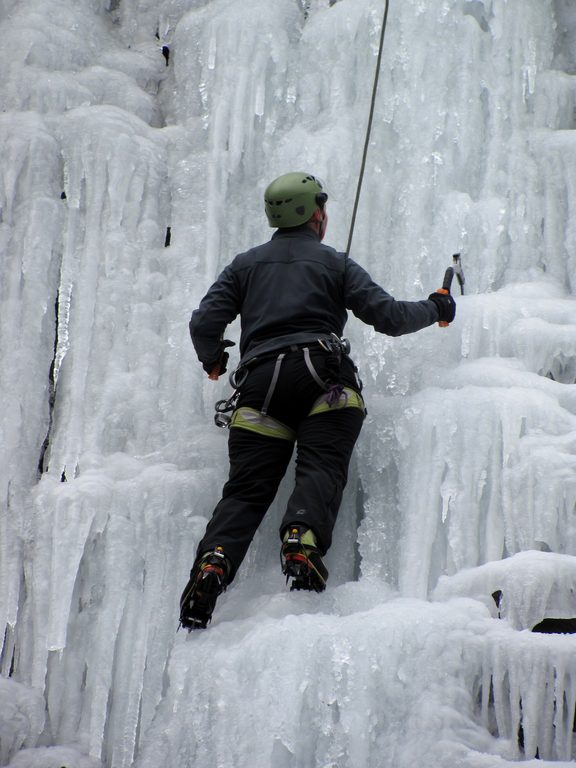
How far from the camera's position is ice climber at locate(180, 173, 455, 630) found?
4211 millimetres

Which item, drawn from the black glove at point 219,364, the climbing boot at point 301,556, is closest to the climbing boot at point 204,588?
the climbing boot at point 301,556

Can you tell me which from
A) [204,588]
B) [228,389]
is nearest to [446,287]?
[228,389]

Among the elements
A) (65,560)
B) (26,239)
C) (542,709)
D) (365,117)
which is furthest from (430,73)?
(542,709)

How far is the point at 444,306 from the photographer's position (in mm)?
4734

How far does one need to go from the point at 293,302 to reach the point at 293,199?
525 millimetres

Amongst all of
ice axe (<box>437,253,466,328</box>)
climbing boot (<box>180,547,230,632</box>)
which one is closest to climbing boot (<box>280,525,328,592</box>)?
climbing boot (<box>180,547,230,632</box>)

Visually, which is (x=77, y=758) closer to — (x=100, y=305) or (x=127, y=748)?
(x=127, y=748)

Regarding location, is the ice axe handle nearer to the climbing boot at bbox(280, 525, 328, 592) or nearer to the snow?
the snow

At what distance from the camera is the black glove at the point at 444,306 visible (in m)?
4.73

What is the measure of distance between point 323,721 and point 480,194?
346cm

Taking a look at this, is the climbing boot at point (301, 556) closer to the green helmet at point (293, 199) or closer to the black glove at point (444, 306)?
the black glove at point (444, 306)

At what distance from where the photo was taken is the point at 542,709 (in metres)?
3.60

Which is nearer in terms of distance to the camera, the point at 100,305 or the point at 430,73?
the point at 100,305

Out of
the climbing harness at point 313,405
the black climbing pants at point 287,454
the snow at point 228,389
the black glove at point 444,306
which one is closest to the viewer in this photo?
the snow at point 228,389
